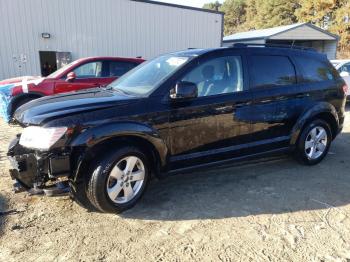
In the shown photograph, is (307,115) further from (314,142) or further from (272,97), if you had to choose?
(272,97)

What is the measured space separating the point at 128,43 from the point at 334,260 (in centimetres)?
1496

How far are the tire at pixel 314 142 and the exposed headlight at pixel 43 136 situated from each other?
137 inches

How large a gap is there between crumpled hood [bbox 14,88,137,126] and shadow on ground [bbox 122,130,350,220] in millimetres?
1191

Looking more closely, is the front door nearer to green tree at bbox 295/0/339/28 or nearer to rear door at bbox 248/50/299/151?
rear door at bbox 248/50/299/151

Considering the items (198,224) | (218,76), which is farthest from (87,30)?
(198,224)

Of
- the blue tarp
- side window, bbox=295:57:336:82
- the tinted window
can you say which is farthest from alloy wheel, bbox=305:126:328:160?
the tinted window

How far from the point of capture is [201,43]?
18828mm

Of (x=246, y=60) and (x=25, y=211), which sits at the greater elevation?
(x=246, y=60)

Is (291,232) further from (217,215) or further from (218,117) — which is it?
(218,117)

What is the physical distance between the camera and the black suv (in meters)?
3.26

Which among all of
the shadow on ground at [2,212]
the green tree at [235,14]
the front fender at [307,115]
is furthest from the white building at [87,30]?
the green tree at [235,14]

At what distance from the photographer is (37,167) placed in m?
3.21

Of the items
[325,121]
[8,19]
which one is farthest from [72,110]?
[8,19]

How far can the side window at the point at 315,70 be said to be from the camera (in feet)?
16.4
